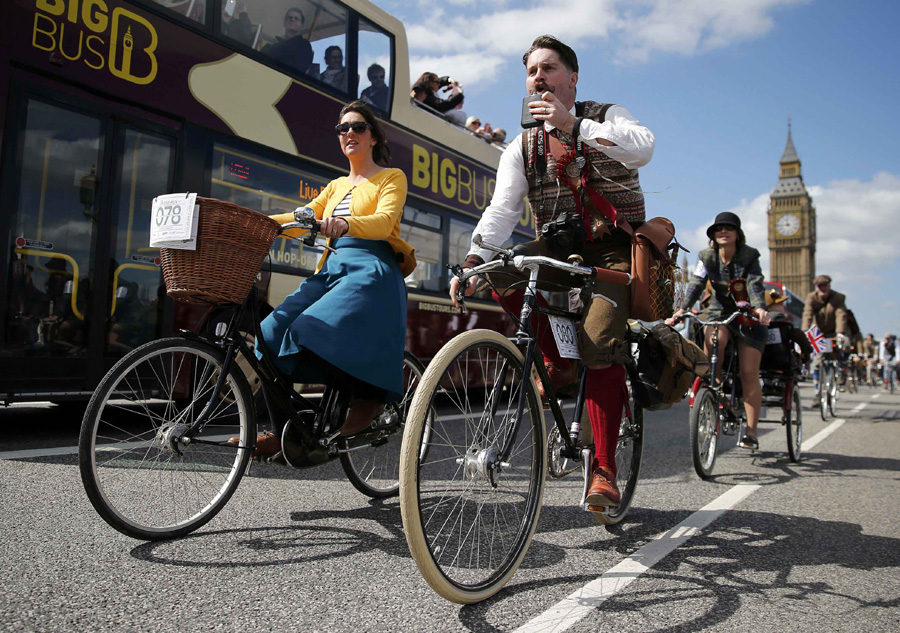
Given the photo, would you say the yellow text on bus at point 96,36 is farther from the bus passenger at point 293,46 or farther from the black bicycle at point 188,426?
the black bicycle at point 188,426

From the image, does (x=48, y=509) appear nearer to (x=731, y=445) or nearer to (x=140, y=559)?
(x=140, y=559)

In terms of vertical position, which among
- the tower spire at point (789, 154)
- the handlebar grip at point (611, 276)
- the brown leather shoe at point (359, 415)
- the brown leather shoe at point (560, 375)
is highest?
the tower spire at point (789, 154)

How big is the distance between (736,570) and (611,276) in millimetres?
1172

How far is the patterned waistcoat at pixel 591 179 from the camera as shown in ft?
9.54

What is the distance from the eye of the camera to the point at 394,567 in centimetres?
240

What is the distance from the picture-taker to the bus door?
4.64 meters

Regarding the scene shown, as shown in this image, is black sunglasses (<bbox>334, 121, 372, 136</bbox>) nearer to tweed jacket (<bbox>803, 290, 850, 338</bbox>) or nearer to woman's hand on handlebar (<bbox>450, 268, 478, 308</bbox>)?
woman's hand on handlebar (<bbox>450, 268, 478, 308</bbox>)

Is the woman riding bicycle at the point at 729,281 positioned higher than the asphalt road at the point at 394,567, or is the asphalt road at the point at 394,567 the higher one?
the woman riding bicycle at the point at 729,281

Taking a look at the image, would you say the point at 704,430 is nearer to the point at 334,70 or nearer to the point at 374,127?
the point at 374,127

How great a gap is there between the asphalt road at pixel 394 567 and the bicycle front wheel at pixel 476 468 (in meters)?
0.13

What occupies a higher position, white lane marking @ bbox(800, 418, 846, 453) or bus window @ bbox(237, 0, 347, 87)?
bus window @ bbox(237, 0, 347, 87)

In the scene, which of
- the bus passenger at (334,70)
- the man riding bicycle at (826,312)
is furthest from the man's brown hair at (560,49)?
the man riding bicycle at (826,312)

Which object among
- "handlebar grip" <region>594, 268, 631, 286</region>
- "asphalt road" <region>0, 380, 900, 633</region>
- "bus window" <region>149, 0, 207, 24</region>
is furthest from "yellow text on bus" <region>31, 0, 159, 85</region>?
"handlebar grip" <region>594, 268, 631, 286</region>

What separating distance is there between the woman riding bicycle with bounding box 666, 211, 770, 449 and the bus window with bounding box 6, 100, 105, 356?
452 centimetres
